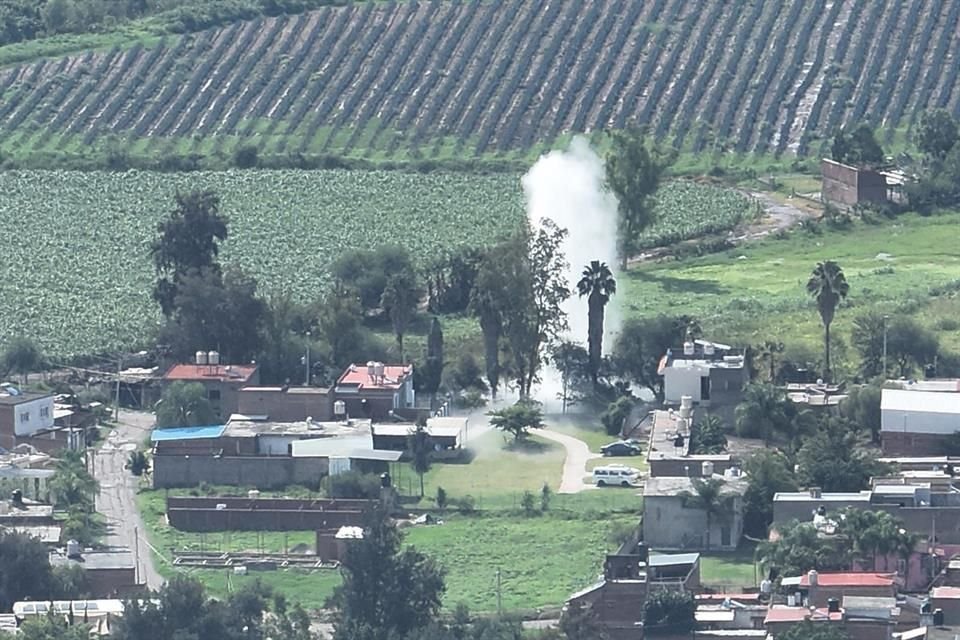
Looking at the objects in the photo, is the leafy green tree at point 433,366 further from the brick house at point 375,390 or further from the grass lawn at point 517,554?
the grass lawn at point 517,554

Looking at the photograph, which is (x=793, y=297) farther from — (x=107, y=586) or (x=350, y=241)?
(x=107, y=586)

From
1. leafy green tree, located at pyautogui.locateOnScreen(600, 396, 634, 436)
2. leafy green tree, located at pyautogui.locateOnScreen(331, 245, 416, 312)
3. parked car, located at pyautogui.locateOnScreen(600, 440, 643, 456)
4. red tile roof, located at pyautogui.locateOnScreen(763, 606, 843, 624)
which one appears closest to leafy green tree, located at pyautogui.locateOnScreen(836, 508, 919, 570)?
red tile roof, located at pyautogui.locateOnScreen(763, 606, 843, 624)

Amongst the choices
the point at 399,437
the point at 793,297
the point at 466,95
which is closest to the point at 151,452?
the point at 399,437

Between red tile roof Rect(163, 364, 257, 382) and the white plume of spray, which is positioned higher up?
the white plume of spray

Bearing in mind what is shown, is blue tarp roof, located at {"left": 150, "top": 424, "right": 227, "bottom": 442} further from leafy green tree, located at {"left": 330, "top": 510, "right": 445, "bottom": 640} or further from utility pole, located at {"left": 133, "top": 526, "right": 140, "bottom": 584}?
leafy green tree, located at {"left": 330, "top": 510, "right": 445, "bottom": 640}

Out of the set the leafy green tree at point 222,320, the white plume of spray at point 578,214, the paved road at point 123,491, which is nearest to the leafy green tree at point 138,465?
the paved road at point 123,491

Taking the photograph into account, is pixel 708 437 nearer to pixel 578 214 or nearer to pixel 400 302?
pixel 400 302
